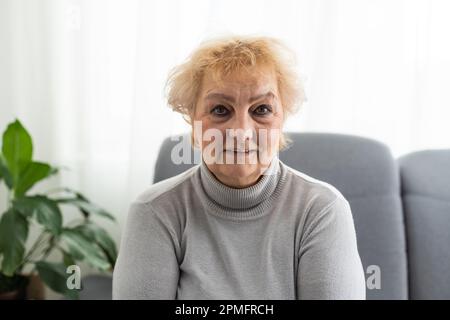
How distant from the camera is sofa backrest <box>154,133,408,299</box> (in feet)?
2.83

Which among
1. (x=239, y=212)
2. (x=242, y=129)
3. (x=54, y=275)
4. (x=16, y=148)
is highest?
(x=16, y=148)

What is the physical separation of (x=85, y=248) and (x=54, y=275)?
3.9 inches

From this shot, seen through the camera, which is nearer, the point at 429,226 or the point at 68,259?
the point at 429,226

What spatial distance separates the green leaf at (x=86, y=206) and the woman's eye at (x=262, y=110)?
497mm

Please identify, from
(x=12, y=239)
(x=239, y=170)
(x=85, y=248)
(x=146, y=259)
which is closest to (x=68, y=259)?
(x=85, y=248)

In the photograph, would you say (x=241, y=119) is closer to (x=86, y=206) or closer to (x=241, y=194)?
(x=241, y=194)

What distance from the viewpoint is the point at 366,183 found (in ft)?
3.17

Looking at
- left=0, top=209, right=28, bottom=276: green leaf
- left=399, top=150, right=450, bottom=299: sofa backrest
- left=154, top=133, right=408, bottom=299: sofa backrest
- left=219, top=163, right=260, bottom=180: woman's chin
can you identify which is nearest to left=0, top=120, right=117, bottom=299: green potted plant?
left=0, top=209, right=28, bottom=276: green leaf

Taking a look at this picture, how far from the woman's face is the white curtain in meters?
0.20

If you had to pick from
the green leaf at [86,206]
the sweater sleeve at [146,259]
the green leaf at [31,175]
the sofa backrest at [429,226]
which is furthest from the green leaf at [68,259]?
the sofa backrest at [429,226]

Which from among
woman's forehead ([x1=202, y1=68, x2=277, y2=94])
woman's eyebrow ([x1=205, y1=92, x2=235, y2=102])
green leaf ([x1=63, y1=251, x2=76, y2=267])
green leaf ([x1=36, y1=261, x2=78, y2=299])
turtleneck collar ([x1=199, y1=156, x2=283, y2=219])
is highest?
woman's forehead ([x1=202, y1=68, x2=277, y2=94])

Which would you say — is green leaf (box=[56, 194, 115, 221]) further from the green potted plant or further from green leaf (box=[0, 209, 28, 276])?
green leaf (box=[0, 209, 28, 276])
